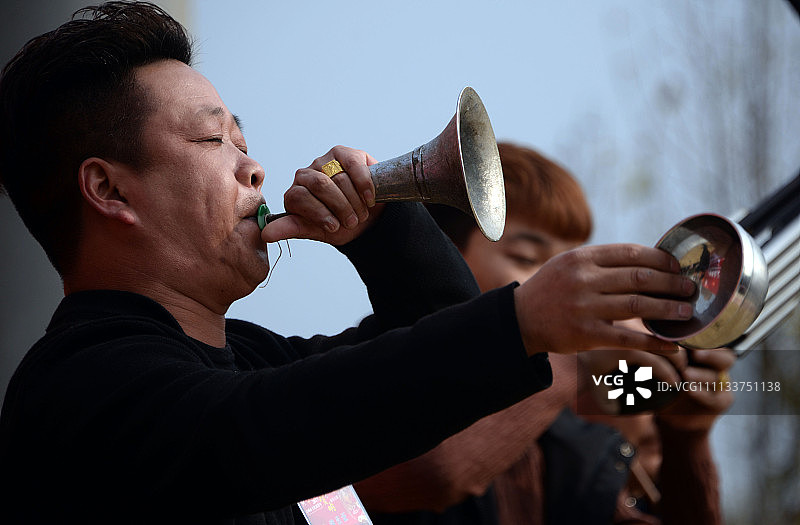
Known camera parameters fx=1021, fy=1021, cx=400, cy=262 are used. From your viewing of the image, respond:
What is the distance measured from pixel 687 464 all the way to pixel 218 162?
1787 millimetres

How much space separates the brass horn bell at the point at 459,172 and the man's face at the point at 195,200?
3.5 inches

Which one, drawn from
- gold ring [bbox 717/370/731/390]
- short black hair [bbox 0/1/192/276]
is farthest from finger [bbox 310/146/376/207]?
gold ring [bbox 717/370/731/390]

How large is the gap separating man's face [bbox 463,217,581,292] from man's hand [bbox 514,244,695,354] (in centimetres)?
175

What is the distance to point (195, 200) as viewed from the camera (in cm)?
209

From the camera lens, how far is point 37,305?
294cm

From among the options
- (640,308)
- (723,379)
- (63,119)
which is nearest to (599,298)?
(640,308)

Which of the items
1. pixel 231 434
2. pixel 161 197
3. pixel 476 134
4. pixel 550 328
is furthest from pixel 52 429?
pixel 476 134

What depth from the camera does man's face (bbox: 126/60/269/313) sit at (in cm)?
207

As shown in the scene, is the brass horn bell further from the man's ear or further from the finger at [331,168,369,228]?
the man's ear

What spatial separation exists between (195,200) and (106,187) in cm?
19

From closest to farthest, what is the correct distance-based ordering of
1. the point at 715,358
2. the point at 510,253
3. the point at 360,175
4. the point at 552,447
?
the point at 360,175 < the point at 715,358 < the point at 552,447 < the point at 510,253

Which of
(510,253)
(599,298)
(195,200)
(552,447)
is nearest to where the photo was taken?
(599,298)

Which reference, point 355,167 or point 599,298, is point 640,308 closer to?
point 599,298

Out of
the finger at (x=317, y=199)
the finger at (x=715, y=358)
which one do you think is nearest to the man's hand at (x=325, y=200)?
the finger at (x=317, y=199)
